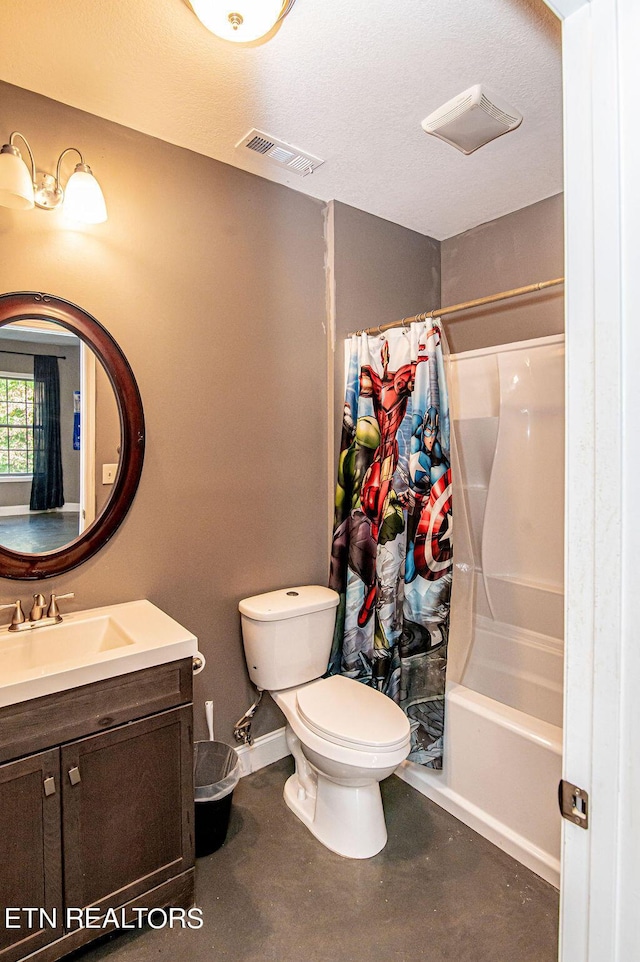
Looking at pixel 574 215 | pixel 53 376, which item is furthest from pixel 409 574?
pixel 574 215

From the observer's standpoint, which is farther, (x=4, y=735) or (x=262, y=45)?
(x=262, y=45)

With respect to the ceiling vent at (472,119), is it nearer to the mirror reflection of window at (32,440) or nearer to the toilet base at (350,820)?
the mirror reflection of window at (32,440)

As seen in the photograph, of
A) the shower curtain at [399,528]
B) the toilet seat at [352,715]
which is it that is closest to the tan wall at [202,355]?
the shower curtain at [399,528]

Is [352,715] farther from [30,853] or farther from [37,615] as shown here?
[37,615]

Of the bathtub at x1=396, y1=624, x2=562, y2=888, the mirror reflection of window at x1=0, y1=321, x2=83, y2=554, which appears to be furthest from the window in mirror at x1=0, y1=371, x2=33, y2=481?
the bathtub at x1=396, y1=624, x2=562, y2=888

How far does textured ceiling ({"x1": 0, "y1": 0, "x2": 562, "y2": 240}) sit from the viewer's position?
145 centimetres

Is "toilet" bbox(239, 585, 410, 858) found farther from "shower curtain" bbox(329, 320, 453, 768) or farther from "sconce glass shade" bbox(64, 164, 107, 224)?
"sconce glass shade" bbox(64, 164, 107, 224)

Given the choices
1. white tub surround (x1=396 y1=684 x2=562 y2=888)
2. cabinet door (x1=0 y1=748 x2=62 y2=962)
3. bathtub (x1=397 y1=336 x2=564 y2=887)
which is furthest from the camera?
bathtub (x1=397 y1=336 x2=564 y2=887)

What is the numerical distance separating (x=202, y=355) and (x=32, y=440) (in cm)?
71

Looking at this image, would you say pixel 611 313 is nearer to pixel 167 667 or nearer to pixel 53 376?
pixel 167 667

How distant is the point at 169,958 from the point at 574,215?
2.01 metres

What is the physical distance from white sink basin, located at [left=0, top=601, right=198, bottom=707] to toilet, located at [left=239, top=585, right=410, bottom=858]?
0.51m

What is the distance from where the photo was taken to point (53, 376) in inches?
71.6

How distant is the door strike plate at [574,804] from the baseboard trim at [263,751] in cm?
186
